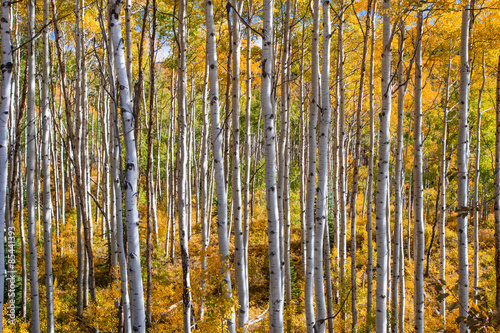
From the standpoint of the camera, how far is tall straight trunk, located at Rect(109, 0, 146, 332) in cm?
250

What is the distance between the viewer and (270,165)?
3.27 metres

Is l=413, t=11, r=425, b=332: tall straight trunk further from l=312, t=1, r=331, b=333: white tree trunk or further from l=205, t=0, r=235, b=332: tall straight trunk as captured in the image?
l=205, t=0, r=235, b=332: tall straight trunk

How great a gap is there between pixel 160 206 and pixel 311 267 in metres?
14.3

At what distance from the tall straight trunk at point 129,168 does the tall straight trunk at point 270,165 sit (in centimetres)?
125

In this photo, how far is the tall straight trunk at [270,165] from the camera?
307cm

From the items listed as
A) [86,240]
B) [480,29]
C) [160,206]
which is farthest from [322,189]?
[160,206]

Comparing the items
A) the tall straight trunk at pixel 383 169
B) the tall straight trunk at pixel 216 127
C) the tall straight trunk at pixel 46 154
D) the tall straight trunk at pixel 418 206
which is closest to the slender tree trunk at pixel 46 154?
the tall straight trunk at pixel 46 154

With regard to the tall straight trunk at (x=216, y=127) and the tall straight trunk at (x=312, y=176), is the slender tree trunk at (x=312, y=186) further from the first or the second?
the tall straight trunk at (x=216, y=127)

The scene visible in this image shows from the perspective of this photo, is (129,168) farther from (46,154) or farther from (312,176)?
(46,154)

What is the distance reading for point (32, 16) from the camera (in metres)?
3.79

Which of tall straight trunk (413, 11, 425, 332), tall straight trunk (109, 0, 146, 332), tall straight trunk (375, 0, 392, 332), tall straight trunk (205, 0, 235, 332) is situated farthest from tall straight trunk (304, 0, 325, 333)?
tall straight trunk (109, 0, 146, 332)

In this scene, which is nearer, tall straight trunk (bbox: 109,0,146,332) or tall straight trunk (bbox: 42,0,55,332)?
tall straight trunk (bbox: 109,0,146,332)

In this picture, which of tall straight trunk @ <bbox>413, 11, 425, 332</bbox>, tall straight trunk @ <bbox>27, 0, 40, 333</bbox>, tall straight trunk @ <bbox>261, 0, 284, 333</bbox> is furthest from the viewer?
tall straight trunk @ <bbox>413, 11, 425, 332</bbox>

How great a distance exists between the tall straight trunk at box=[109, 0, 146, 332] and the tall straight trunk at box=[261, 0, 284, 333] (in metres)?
1.25
